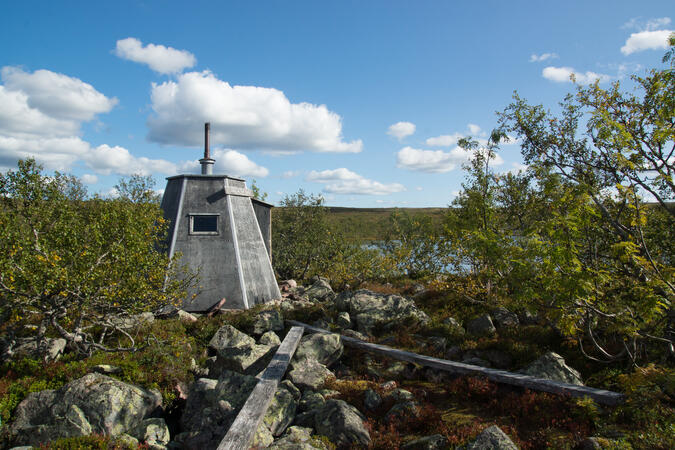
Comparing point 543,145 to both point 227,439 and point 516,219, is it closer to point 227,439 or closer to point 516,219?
point 516,219

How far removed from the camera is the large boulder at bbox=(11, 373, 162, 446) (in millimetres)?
9062

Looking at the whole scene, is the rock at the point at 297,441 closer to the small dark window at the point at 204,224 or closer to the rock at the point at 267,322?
the rock at the point at 267,322

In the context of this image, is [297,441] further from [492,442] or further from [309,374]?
[492,442]

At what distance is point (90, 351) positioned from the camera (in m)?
12.3

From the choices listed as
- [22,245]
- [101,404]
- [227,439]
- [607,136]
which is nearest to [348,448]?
[227,439]

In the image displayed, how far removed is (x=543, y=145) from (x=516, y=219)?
353cm

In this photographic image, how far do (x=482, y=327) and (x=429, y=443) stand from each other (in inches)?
292

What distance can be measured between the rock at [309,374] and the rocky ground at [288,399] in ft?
0.10

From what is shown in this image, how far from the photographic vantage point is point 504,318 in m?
Answer: 15.4

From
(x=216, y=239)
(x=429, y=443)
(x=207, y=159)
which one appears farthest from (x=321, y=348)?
(x=207, y=159)

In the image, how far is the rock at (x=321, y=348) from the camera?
1302 centimetres

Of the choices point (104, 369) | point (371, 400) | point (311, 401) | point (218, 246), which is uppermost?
point (218, 246)

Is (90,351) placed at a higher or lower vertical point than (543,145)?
lower

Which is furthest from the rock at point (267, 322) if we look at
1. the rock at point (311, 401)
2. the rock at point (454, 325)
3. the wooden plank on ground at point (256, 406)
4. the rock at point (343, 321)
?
the rock at point (454, 325)
